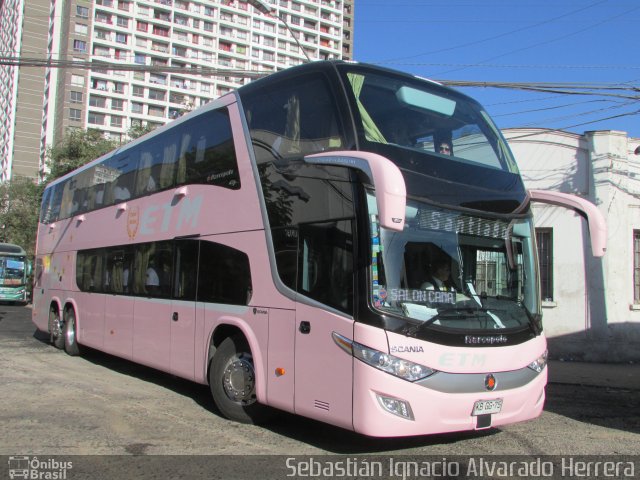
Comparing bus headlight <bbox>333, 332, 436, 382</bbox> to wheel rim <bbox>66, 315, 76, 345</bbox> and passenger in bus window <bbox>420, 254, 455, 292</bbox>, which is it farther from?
wheel rim <bbox>66, 315, 76, 345</bbox>

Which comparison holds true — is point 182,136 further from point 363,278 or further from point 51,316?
point 51,316

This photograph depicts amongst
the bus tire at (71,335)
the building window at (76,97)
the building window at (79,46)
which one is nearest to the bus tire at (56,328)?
the bus tire at (71,335)

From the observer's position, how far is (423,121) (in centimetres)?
626

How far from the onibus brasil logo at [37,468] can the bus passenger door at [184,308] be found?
2461mm

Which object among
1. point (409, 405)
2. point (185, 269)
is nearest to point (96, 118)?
point (185, 269)

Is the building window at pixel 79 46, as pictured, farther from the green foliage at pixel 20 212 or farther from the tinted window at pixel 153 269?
the tinted window at pixel 153 269

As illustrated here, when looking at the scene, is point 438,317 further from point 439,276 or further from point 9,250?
point 9,250

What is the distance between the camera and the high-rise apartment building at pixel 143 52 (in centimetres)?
9156

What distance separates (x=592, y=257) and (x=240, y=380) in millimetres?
10136

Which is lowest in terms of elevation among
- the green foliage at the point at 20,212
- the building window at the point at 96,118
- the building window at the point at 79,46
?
the green foliage at the point at 20,212

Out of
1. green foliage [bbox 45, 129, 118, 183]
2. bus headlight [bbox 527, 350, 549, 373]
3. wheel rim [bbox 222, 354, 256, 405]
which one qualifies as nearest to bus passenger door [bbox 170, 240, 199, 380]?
wheel rim [bbox 222, 354, 256, 405]

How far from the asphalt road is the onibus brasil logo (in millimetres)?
159

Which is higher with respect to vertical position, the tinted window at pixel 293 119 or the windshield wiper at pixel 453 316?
the tinted window at pixel 293 119

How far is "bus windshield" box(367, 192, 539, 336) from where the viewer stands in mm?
5086
